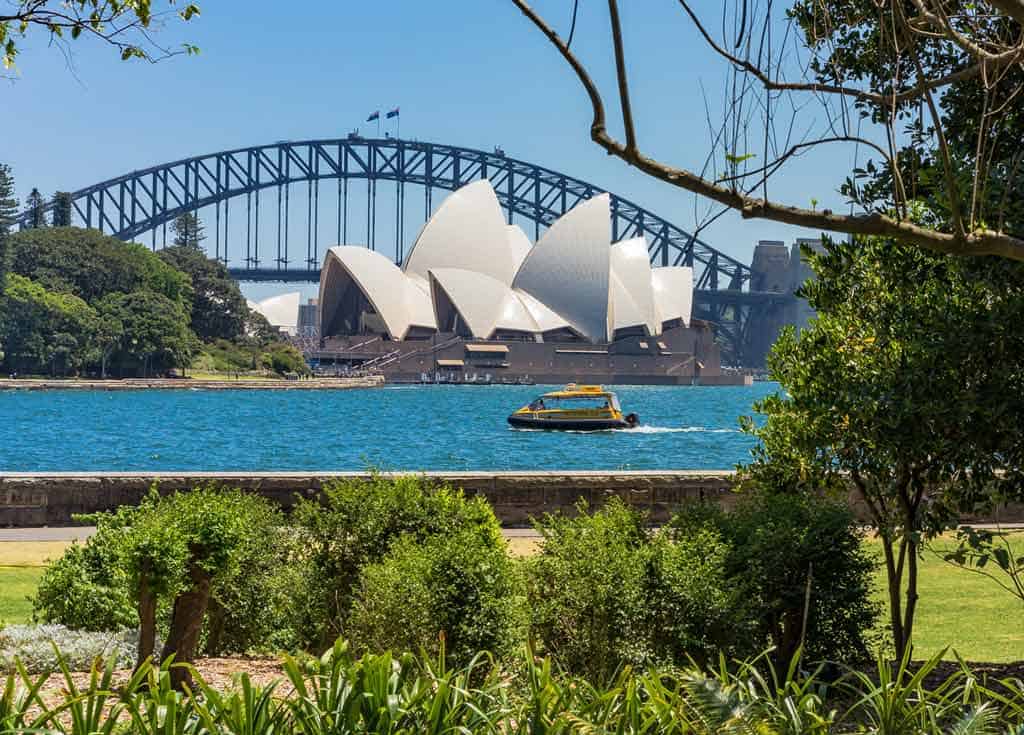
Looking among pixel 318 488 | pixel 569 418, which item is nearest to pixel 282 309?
pixel 569 418

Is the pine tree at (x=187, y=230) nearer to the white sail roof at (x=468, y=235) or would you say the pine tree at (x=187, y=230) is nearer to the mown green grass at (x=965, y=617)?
the white sail roof at (x=468, y=235)

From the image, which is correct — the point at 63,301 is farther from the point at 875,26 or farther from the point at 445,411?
the point at 875,26

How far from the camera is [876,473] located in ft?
21.1

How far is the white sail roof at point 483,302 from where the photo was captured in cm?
9562

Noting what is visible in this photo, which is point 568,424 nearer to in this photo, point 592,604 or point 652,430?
point 652,430

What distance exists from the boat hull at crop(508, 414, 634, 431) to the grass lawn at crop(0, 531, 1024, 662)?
38.1m

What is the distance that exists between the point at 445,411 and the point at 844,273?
5688 centimetres

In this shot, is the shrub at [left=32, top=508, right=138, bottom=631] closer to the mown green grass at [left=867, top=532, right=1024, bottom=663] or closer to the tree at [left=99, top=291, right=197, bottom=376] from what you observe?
the mown green grass at [left=867, top=532, right=1024, bottom=663]

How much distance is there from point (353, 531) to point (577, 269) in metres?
89.5

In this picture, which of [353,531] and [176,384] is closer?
[353,531]

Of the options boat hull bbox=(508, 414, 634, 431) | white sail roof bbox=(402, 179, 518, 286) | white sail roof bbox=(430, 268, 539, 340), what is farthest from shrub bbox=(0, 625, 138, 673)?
white sail roof bbox=(402, 179, 518, 286)

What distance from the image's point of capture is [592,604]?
5.56 metres

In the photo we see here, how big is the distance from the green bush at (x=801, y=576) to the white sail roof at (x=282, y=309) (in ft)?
460

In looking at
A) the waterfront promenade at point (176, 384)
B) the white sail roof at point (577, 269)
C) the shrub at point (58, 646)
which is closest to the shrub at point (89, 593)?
the shrub at point (58, 646)
